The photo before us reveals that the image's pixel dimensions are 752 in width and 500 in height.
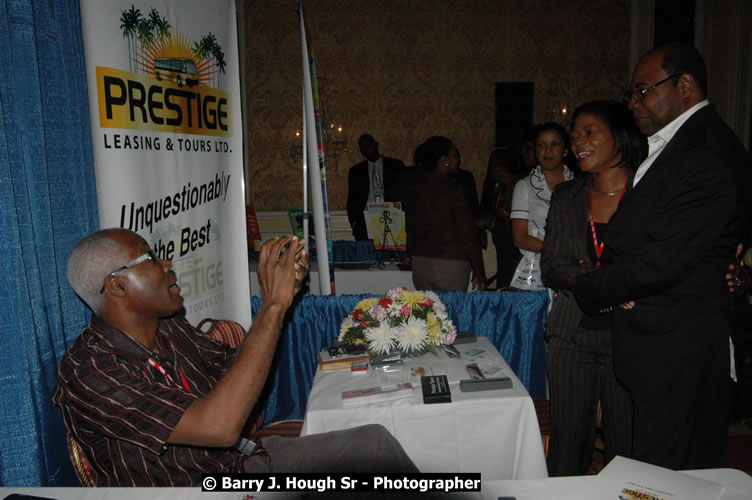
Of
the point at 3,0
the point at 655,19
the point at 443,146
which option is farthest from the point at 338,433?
the point at 655,19

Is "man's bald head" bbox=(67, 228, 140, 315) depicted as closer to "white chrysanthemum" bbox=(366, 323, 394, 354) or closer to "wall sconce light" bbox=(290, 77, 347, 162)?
"white chrysanthemum" bbox=(366, 323, 394, 354)

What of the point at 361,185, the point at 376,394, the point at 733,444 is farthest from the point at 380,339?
the point at 361,185

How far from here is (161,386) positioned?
4.64 ft

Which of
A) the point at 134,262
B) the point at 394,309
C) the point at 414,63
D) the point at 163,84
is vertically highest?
the point at 414,63

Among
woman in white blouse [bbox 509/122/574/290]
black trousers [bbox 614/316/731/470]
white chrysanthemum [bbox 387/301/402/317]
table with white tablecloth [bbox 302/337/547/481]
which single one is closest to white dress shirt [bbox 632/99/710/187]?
black trousers [bbox 614/316/731/470]

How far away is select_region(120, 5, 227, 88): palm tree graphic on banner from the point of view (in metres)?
2.15

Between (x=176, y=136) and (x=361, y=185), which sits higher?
(x=176, y=136)

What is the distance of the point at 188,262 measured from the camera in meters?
2.57

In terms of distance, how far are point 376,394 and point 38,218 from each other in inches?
53.7

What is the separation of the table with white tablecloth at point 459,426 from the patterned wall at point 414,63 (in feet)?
18.8

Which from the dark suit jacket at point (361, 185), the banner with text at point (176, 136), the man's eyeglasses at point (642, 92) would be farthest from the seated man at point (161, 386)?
the dark suit jacket at point (361, 185)

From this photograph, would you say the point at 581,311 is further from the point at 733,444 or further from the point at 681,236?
the point at 733,444

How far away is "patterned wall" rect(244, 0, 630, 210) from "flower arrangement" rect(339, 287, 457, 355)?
5.11m

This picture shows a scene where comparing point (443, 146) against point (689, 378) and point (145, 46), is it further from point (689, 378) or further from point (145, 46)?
point (689, 378)
